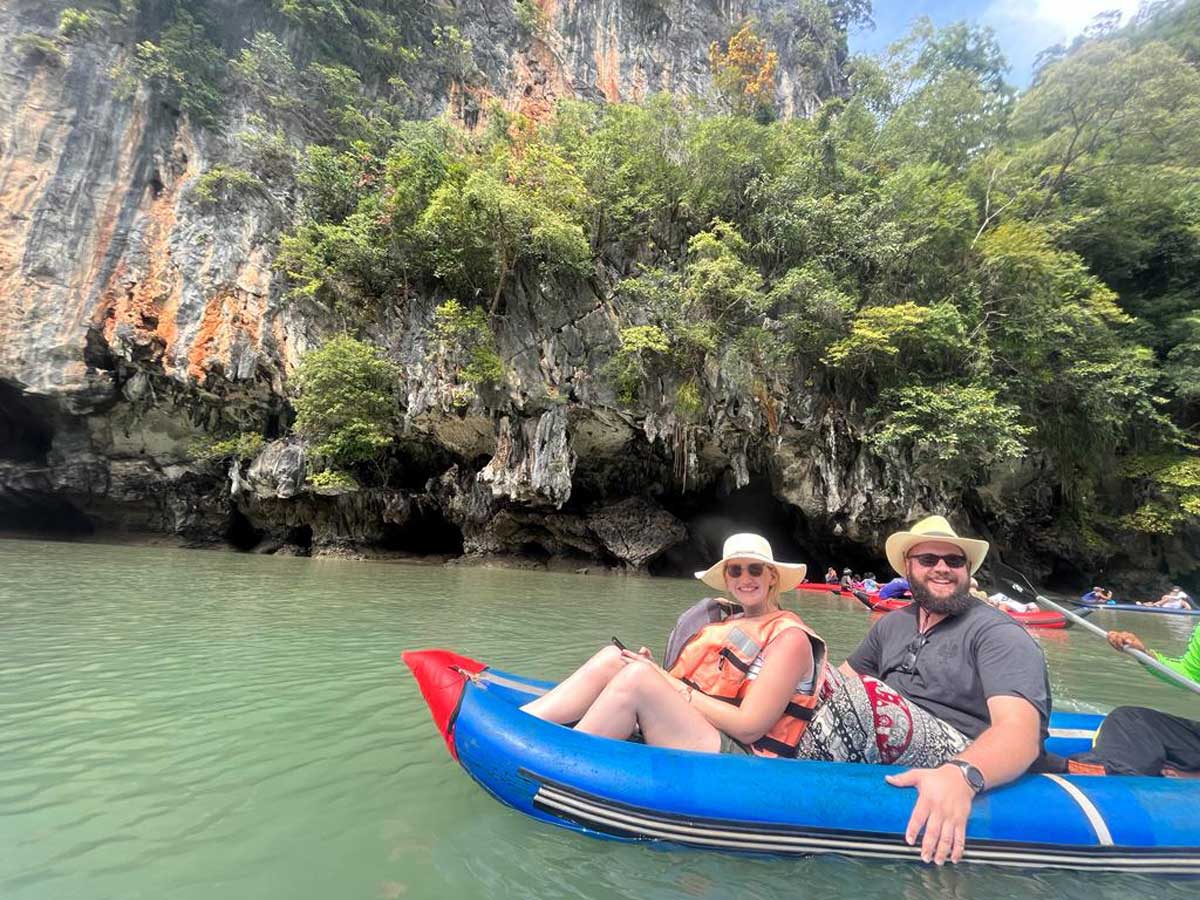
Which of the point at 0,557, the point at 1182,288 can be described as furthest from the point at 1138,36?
the point at 0,557

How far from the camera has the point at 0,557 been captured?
955 centimetres

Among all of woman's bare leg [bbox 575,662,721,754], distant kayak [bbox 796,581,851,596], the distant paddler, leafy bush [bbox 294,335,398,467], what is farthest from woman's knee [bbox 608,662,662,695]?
leafy bush [bbox 294,335,398,467]

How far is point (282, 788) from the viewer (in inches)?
85.4

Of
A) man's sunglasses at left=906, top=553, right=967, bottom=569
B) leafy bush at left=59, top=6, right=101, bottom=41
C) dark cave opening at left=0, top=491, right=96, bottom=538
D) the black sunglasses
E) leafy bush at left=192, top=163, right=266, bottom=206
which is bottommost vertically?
dark cave opening at left=0, top=491, right=96, bottom=538

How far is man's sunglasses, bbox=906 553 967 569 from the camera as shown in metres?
2.20

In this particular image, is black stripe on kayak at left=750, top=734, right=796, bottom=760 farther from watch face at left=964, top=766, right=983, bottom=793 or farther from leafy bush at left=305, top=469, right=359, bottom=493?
leafy bush at left=305, top=469, right=359, bottom=493

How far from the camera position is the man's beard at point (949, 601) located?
217 centimetres

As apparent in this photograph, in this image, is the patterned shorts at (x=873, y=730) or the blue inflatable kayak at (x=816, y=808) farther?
the patterned shorts at (x=873, y=730)

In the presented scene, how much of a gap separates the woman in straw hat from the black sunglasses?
1.70ft

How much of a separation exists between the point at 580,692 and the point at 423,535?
17151 mm

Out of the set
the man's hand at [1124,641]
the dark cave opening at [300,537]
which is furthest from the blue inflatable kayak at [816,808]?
the dark cave opening at [300,537]

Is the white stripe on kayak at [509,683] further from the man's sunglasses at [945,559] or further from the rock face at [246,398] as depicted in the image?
the rock face at [246,398]

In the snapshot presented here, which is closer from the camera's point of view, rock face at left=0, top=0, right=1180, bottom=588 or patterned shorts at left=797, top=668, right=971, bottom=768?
patterned shorts at left=797, top=668, right=971, bottom=768

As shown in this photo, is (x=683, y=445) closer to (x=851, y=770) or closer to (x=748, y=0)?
(x=851, y=770)
